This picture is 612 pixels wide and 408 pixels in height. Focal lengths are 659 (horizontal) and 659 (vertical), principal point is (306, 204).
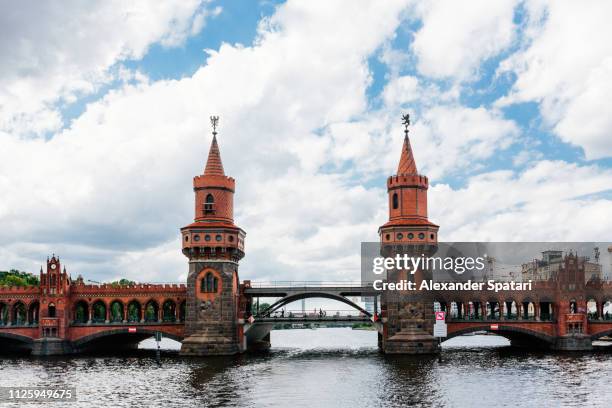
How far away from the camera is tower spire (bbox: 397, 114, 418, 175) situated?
86438 millimetres

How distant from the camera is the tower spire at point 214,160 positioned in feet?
282

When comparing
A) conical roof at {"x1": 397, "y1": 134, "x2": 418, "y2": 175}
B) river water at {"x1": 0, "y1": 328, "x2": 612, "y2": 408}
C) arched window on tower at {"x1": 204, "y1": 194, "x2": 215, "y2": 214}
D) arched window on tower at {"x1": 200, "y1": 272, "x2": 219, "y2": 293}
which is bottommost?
river water at {"x1": 0, "y1": 328, "x2": 612, "y2": 408}

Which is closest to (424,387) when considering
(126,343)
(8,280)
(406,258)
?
(406,258)

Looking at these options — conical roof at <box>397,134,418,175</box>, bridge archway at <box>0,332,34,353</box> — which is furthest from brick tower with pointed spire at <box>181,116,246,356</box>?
bridge archway at <box>0,332,34,353</box>

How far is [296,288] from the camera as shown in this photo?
3492 inches

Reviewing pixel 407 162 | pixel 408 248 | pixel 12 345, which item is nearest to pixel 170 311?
pixel 12 345

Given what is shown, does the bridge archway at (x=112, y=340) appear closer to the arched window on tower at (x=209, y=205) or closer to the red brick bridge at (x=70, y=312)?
the red brick bridge at (x=70, y=312)

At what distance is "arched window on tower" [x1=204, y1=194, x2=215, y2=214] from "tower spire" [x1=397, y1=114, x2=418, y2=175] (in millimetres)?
24563

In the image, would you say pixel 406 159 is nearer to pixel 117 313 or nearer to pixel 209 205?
pixel 209 205

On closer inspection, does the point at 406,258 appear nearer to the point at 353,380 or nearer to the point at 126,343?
the point at 353,380

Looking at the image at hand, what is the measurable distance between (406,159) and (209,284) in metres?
30.4

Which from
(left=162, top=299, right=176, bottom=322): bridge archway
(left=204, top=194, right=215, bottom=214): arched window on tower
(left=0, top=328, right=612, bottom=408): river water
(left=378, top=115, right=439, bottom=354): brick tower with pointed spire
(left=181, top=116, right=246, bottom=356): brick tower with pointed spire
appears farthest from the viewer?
(left=162, top=299, right=176, bottom=322): bridge archway

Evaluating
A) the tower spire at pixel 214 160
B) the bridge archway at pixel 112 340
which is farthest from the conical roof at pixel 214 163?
the bridge archway at pixel 112 340

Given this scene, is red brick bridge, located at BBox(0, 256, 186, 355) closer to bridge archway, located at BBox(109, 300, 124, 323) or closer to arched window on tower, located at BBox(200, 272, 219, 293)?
bridge archway, located at BBox(109, 300, 124, 323)
